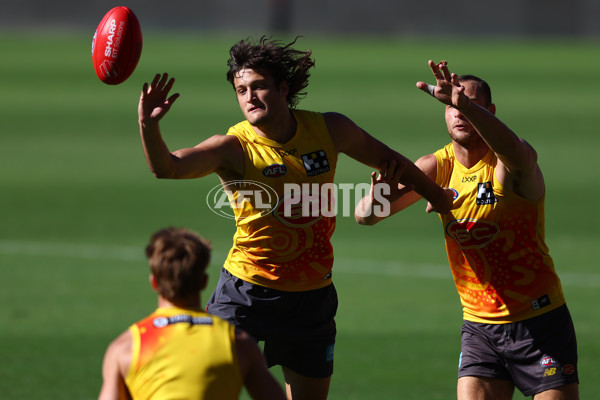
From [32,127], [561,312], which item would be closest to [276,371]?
[561,312]

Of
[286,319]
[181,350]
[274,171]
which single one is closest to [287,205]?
[274,171]

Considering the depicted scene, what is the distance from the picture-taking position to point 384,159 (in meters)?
5.98

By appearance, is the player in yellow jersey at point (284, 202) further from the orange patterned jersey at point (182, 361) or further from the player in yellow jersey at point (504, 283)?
the orange patterned jersey at point (182, 361)

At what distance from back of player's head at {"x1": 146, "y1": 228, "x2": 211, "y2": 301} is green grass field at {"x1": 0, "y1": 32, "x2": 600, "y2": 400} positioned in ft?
13.2

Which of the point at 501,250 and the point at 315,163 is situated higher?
the point at 315,163

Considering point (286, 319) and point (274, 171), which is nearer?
point (274, 171)

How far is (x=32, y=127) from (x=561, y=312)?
20.1 meters

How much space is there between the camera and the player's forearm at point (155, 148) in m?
5.12

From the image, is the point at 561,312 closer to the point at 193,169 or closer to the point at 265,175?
the point at 265,175

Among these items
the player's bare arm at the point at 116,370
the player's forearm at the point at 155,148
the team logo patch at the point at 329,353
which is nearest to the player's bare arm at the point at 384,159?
the team logo patch at the point at 329,353

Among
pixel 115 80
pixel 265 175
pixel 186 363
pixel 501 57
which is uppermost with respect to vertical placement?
pixel 501 57

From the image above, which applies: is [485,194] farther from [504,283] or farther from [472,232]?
[504,283]

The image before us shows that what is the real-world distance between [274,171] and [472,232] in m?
1.28

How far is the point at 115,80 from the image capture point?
20.3 feet
